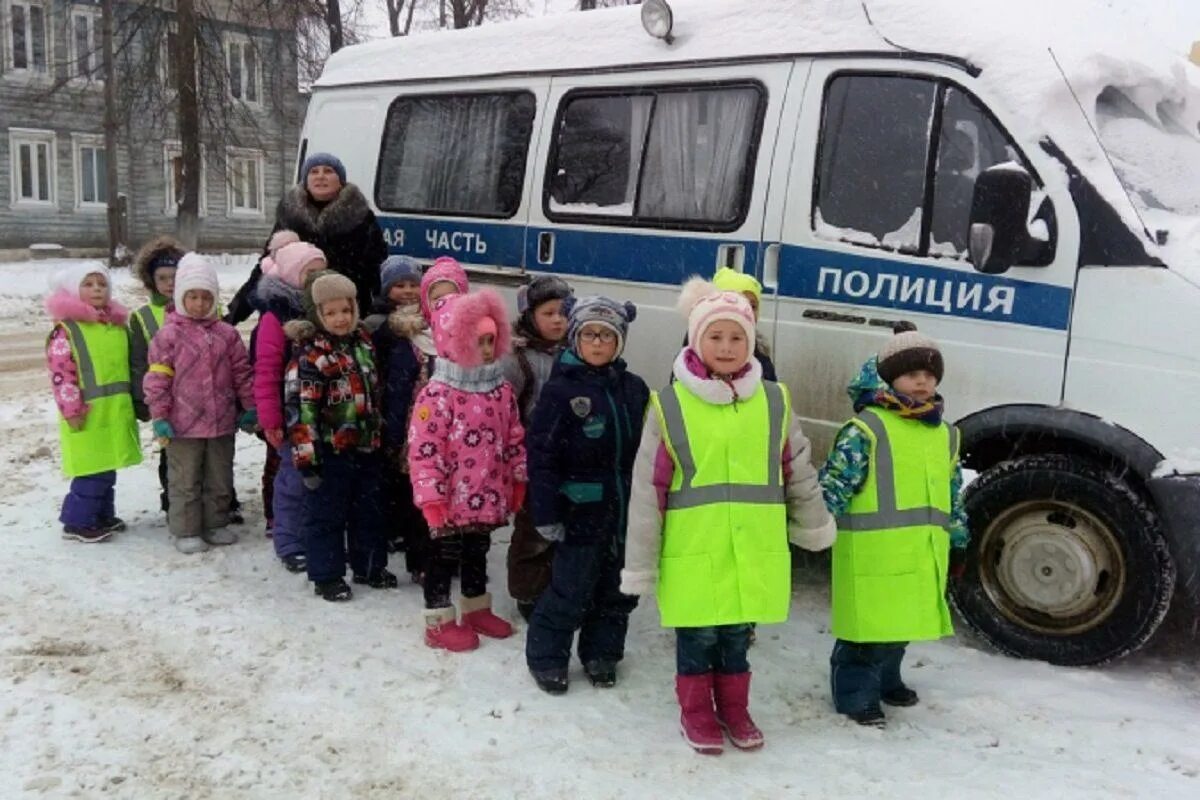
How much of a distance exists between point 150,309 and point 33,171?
2602 centimetres

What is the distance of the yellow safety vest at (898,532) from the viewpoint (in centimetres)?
385

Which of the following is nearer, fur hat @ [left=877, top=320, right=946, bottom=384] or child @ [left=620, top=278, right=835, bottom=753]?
child @ [left=620, top=278, right=835, bottom=753]

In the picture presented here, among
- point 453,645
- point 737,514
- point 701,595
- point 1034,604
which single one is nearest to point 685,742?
point 701,595

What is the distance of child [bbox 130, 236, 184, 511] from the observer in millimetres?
5898

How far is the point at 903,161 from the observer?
4699 mm

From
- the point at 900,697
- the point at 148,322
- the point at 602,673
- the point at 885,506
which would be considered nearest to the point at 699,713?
the point at 602,673

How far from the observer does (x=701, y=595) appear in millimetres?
3596

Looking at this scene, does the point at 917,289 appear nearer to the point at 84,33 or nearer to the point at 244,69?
the point at 244,69

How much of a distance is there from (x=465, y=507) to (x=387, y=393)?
3.11 ft

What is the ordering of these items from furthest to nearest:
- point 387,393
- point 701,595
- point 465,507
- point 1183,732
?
point 387,393 → point 465,507 → point 1183,732 → point 701,595

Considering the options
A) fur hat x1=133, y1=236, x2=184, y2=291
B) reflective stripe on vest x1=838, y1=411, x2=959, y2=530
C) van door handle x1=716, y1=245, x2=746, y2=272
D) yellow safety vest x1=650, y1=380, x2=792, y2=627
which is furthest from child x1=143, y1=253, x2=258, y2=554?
reflective stripe on vest x1=838, y1=411, x2=959, y2=530

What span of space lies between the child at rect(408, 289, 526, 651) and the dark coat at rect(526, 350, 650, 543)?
366 millimetres

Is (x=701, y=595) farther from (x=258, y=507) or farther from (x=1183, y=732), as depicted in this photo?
(x=258, y=507)

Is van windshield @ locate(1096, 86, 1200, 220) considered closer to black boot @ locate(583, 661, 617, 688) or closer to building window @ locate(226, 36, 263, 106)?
black boot @ locate(583, 661, 617, 688)
